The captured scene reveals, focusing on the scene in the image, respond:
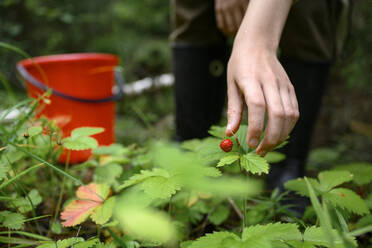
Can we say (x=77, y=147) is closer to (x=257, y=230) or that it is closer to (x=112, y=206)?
(x=112, y=206)

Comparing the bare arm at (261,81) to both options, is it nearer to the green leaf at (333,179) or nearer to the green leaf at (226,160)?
the green leaf at (226,160)

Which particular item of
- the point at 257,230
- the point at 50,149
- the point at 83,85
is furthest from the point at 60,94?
the point at 257,230

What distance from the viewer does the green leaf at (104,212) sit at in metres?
0.66

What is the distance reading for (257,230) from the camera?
53 cm

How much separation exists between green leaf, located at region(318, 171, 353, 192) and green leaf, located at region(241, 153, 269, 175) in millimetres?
292

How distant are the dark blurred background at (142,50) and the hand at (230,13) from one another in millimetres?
476

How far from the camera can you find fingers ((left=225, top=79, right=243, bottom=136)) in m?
0.62

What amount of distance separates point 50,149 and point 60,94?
2.01ft

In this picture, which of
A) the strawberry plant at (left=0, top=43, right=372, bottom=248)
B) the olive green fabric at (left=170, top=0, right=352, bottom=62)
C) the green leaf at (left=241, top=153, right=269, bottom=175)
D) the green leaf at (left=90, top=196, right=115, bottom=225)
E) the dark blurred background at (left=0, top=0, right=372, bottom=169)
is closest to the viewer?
the strawberry plant at (left=0, top=43, right=372, bottom=248)

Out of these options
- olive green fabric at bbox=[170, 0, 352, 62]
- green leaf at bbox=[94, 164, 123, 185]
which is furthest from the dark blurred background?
green leaf at bbox=[94, 164, 123, 185]

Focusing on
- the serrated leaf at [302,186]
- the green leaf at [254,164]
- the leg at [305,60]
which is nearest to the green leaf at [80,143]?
the green leaf at [254,164]

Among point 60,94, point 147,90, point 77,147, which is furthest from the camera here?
point 147,90

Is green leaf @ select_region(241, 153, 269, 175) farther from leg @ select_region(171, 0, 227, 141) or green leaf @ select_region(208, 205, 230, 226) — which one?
leg @ select_region(171, 0, 227, 141)

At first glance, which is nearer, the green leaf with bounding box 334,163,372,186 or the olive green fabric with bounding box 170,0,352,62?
the green leaf with bounding box 334,163,372,186
